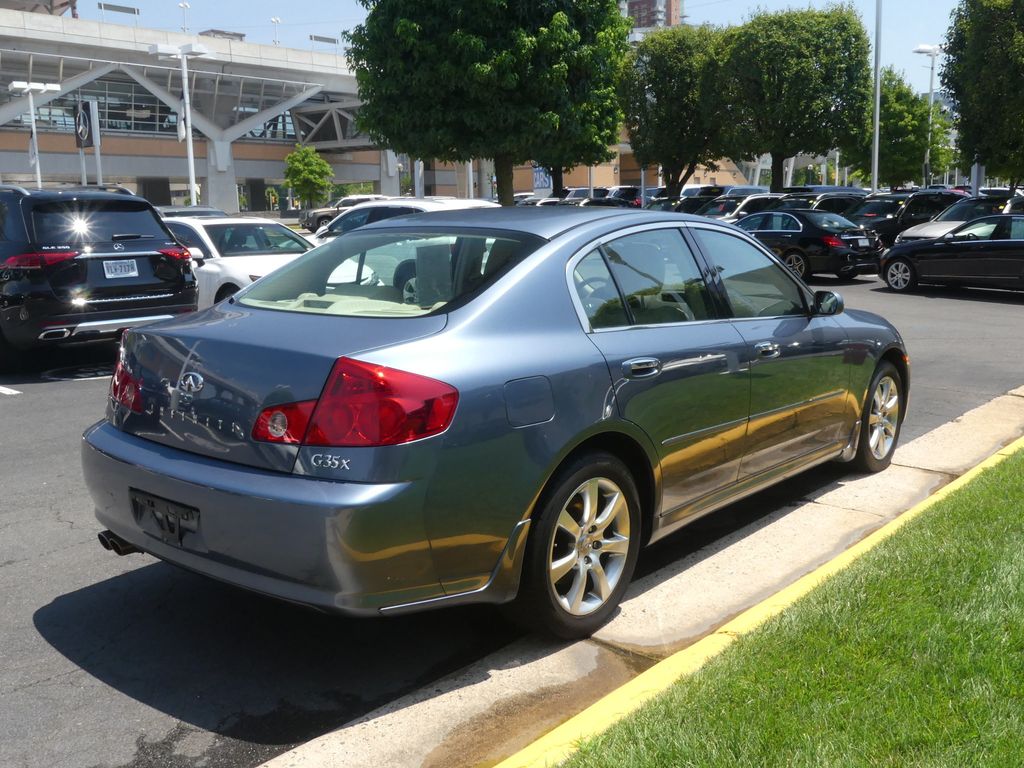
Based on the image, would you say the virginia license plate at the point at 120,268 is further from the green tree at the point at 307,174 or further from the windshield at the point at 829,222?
the green tree at the point at 307,174

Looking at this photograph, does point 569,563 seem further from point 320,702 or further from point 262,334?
point 262,334

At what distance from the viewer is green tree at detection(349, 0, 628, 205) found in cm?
2289

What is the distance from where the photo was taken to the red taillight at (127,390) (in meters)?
4.00

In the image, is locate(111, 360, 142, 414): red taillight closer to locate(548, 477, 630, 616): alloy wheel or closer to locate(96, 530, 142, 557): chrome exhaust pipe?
locate(96, 530, 142, 557): chrome exhaust pipe

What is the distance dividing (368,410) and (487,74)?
67.0ft

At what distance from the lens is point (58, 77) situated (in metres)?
58.2

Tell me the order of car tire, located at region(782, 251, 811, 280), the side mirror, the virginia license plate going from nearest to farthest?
the side mirror < the virginia license plate < car tire, located at region(782, 251, 811, 280)

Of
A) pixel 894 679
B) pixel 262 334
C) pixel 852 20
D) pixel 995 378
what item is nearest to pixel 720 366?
pixel 894 679

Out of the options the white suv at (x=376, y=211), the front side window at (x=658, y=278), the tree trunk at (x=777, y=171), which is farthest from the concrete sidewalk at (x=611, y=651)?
the tree trunk at (x=777, y=171)

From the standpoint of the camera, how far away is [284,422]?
350cm

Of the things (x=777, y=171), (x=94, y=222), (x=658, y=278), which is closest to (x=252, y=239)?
(x=94, y=222)

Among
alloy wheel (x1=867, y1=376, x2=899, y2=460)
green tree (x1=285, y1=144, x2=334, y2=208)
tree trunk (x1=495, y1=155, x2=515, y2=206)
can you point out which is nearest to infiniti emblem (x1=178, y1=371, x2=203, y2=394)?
alloy wheel (x1=867, y1=376, x2=899, y2=460)

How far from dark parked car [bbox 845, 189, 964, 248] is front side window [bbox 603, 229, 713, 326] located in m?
22.2

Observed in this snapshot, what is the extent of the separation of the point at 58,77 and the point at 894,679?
63.3m
